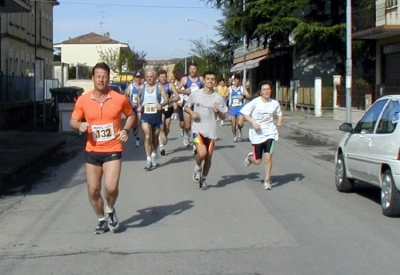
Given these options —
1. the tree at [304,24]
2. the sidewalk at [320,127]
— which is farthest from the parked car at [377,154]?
the tree at [304,24]

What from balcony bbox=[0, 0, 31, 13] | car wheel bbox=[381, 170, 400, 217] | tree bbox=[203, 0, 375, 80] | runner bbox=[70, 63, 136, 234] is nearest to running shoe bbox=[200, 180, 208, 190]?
car wheel bbox=[381, 170, 400, 217]

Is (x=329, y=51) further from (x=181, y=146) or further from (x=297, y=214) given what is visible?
(x=297, y=214)

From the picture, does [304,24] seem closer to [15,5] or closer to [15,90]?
[15,90]

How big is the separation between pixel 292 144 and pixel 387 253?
44.9 ft

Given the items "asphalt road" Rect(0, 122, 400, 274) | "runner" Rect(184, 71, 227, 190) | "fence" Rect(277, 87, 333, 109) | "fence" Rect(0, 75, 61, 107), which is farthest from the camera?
"fence" Rect(277, 87, 333, 109)

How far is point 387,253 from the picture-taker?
7574 mm

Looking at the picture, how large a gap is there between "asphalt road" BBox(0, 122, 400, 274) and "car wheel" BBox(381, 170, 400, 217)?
159 millimetres

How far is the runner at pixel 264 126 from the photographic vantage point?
38.9ft

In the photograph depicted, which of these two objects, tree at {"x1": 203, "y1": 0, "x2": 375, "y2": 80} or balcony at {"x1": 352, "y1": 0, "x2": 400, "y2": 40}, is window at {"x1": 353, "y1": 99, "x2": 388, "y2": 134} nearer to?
balcony at {"x1": 352, "y1": 0, "x2": 400, "y2": 40}

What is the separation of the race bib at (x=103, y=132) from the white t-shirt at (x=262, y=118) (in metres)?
4.06

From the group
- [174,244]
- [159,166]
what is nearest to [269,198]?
[174,244]

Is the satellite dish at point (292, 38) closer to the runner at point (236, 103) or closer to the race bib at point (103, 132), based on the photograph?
the runner at point (236, 103)

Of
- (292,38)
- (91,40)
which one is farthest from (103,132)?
(91,40)

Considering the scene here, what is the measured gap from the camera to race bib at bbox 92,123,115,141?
8.18 m
